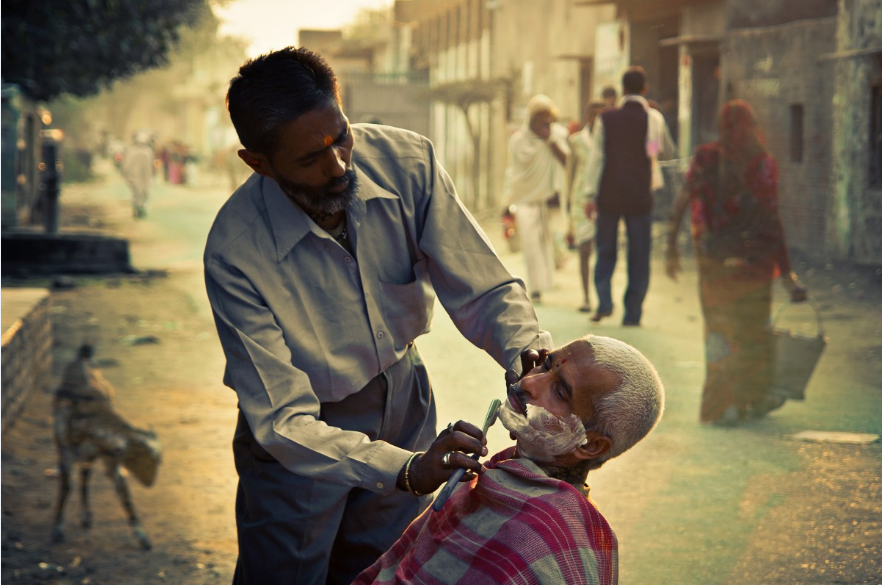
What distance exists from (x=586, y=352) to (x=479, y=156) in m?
20.9

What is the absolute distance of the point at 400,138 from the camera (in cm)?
278

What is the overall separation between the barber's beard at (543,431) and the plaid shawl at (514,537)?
0.04m

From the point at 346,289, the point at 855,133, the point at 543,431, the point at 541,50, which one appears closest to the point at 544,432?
the point at 543,431

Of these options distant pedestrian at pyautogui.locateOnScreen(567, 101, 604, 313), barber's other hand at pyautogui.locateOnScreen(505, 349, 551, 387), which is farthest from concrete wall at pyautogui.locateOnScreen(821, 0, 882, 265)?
barber's other hand at pyautogui.locateOnScreen(505, 349, 551, 387)

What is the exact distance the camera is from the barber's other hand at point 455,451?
207 centimetres

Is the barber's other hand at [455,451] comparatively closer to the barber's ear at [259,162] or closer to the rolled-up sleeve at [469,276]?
the rolled-up sleeve at [469,276]

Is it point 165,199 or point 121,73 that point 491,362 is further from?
point 165,199

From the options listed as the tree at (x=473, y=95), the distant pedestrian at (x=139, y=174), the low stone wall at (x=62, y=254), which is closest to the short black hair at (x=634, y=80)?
the low stone wall at (x=62, y=254)

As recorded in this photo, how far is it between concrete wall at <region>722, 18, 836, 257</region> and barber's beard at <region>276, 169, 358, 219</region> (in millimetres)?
9983

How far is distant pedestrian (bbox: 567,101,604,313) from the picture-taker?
32.2ft

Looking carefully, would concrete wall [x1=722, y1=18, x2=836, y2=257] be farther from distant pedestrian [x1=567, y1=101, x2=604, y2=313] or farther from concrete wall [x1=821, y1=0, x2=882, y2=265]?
distant pedestrian [x1=567, y1=101, x2=604, y2=313]

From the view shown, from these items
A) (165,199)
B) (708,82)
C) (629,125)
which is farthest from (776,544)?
(165,199)

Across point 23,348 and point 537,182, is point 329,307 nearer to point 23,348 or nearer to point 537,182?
point 23,348

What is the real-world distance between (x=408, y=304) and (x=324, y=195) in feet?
1.27
